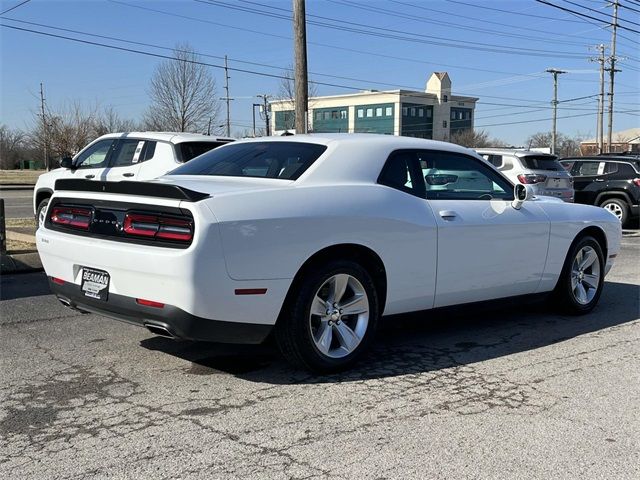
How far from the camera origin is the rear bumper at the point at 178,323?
390 cm

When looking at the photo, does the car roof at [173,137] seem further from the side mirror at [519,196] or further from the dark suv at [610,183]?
the dark suv at [610,183]

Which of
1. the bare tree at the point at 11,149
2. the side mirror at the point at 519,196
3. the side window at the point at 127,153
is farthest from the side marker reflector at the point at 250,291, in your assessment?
the bare tree at the point at 11,149

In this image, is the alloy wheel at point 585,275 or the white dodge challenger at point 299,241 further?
the alloy wheel at point 585,275

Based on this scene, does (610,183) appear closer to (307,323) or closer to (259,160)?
(259,160)

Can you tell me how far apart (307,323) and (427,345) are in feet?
4.71

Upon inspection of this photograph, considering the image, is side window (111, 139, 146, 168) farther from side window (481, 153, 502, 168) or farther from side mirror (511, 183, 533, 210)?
side window (481, 153, 502, 168)

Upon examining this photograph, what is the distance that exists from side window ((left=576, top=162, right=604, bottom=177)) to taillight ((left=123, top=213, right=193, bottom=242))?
14.7 meters

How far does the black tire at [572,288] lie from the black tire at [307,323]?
2.62 meters

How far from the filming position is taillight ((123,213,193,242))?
12.7ft

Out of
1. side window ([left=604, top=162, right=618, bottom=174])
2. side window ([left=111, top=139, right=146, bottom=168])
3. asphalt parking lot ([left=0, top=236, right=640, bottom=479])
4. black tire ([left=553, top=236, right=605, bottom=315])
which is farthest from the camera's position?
side window ([left=604, top=162, right=618, bottom=174])

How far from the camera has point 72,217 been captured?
4.60 m

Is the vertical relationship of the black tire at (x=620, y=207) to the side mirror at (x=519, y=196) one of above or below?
below

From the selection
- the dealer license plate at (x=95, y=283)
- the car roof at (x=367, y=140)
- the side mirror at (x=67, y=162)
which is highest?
the car roof at (x=367, y=140)

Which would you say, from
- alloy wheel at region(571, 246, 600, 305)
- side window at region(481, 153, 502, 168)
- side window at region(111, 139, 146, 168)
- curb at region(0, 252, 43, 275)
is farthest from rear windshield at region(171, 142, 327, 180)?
side window at region(481, 153, 502, 168)
